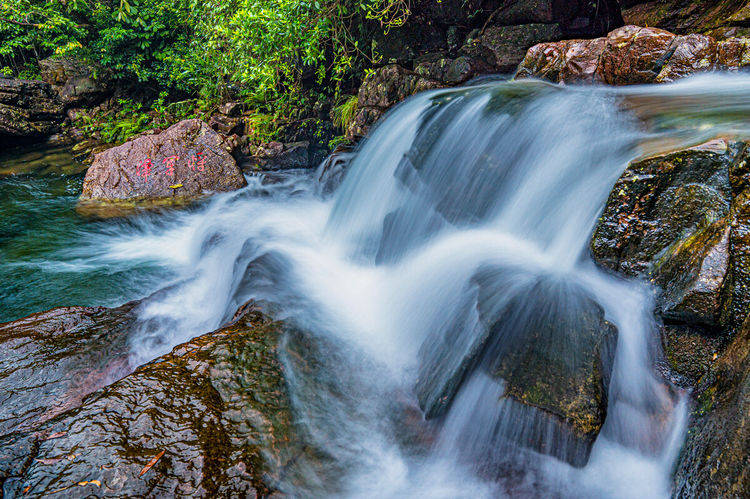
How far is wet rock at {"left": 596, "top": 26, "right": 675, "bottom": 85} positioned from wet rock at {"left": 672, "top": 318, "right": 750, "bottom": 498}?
4.12 meters

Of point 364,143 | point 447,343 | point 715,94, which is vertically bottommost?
point 447,343

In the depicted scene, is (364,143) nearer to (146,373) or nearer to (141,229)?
(141,229)

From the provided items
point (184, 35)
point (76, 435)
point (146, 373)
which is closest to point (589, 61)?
point (146, 373)

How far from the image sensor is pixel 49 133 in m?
10.8

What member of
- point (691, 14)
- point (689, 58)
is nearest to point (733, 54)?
point (689, 58)

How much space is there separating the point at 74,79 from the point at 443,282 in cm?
1339

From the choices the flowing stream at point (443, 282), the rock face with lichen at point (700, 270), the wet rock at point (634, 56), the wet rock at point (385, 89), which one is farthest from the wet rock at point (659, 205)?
the wet rock at point (385, 89)

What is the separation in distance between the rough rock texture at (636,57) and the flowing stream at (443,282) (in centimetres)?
40

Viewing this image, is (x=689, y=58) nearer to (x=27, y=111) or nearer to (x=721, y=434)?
(x=721, y=434)

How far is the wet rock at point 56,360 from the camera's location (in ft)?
8.05

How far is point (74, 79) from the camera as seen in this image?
11227 mm

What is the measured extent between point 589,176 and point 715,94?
1.77 metres

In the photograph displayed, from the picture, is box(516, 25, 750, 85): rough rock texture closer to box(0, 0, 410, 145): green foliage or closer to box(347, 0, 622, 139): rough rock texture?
box(347, 0, 622, 139): rough rock texture

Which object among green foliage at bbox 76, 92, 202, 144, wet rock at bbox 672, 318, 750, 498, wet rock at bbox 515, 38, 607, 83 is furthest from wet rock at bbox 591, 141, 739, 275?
green foliage at bbox 76, 92, 202, 144
